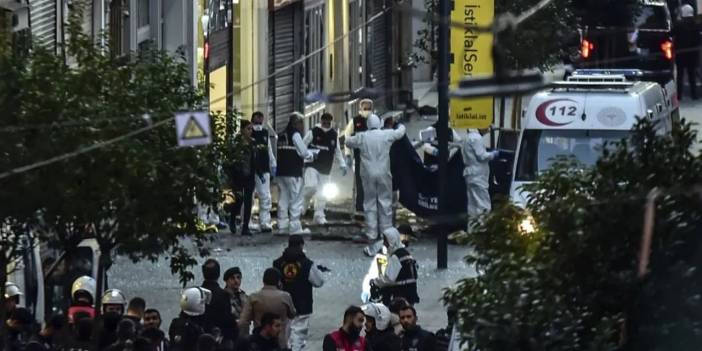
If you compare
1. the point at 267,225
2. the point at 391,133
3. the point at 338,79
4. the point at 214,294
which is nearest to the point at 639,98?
the point at 391,133

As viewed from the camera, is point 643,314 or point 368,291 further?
point 368,291

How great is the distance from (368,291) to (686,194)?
7.98 m

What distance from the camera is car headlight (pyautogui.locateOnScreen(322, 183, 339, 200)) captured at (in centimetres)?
2551

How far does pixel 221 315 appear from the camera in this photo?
1595 centimetres

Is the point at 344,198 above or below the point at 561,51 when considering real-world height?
below

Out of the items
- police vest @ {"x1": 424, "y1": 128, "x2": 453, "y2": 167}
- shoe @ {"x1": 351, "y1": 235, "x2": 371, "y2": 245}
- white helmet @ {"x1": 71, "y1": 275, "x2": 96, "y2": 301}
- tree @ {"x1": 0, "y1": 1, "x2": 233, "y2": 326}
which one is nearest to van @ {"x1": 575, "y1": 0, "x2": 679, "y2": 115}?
police vest @ {"x1": 424, "y1": 128, "x2": 453, "y2": 167}

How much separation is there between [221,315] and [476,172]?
28.1 ft

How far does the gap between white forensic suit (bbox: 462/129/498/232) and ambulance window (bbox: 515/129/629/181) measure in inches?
64.1

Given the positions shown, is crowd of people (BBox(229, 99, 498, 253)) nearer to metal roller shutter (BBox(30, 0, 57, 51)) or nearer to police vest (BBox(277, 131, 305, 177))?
police vest (BBox(277, 131, 305, 177))

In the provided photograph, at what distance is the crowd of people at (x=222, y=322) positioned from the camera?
1402cm

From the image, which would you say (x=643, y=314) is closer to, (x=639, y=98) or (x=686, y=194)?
(x=686, y=194)

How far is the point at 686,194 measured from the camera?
10.4m

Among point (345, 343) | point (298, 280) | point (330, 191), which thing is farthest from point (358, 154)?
point (345, 343)

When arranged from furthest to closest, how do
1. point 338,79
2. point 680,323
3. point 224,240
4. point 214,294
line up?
point 338,79 < point 224,240 < point 214,294 < point 680,323
